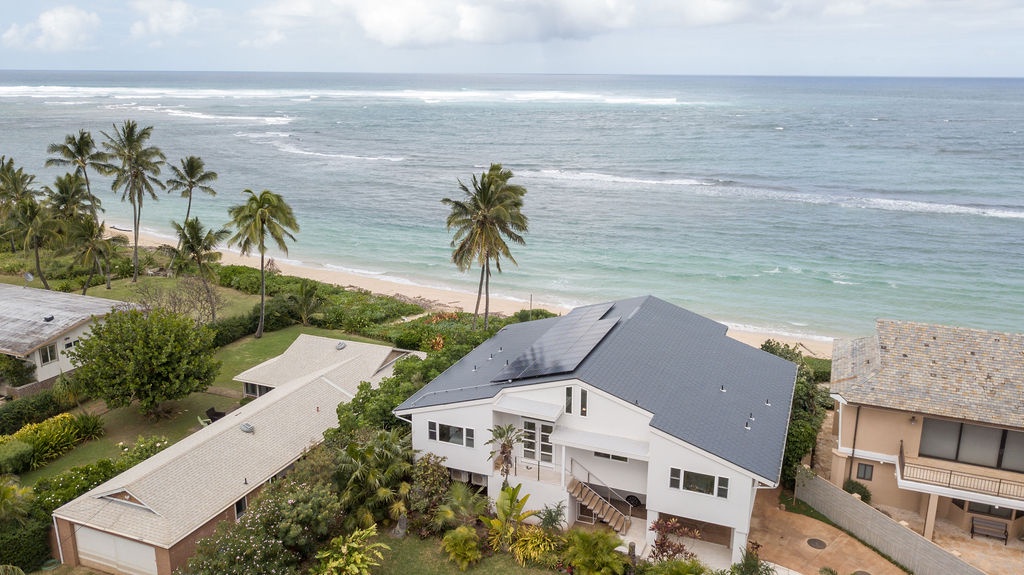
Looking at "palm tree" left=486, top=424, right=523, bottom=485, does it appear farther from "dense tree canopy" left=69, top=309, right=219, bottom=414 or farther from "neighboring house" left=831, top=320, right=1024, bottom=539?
"dense tree canopy" left=69, top=309, right=219, bottom=414

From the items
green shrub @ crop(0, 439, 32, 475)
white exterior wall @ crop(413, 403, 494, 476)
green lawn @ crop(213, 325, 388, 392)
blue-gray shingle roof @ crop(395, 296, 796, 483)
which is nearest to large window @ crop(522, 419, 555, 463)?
white exterior wall @ crop(413, 403, 494, 476)

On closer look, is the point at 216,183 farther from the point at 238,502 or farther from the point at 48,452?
the point at 238,502

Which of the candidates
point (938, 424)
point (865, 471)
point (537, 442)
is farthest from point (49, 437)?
point (938, 424)

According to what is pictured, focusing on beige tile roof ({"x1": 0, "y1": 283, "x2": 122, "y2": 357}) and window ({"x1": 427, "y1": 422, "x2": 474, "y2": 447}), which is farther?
beige tile roof ({"x1": 0, "y1": 283, "x2": 122, "y2": 357})

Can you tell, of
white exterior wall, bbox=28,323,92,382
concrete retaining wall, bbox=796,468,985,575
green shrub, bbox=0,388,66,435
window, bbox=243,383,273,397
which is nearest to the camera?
concrete retaining wall, bbox=796,468,985,575

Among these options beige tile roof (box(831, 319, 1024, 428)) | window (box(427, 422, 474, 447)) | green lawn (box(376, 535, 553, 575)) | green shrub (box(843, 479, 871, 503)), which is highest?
beige tile roof (box(831, 319, 1024, 428))

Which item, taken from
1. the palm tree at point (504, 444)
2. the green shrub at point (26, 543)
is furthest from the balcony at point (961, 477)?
the green shrub at point (26, 543)

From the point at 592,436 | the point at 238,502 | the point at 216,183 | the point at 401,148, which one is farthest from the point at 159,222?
the point at 592,436
